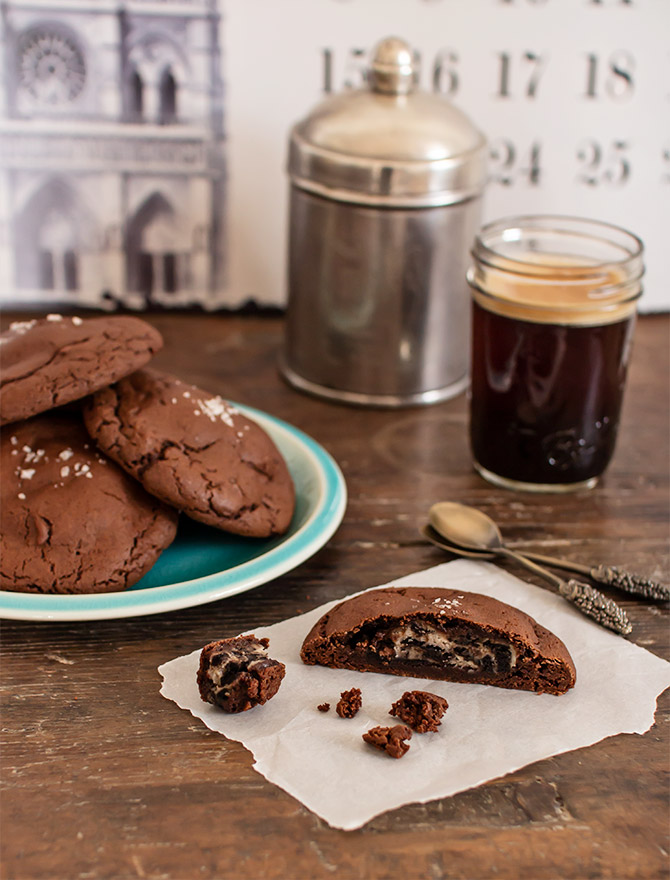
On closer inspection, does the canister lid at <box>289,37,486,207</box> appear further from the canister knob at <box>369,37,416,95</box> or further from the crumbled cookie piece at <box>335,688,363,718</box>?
the crumbled cookie piece at <box>335,688,363,718</box>

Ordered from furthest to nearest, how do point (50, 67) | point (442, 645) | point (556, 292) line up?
point (50, 67), point (556, 292), point (442, 645)

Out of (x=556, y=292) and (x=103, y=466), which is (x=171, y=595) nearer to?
(x=103, y=466)

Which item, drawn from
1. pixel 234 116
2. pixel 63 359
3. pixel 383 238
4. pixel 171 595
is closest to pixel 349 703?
pixel 171 595

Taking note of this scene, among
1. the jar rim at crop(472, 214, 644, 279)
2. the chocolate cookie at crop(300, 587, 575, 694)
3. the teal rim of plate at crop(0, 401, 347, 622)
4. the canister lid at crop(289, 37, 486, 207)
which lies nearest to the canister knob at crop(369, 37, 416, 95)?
the canister lid at crop(289, 37, 486, 207)

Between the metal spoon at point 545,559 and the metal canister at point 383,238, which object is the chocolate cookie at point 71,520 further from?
the metal canister at point 383,238

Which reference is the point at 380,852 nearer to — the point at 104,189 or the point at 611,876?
the point at 611,876

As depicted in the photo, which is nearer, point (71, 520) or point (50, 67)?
point (71, 520)

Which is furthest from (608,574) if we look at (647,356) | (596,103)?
(596,103)
